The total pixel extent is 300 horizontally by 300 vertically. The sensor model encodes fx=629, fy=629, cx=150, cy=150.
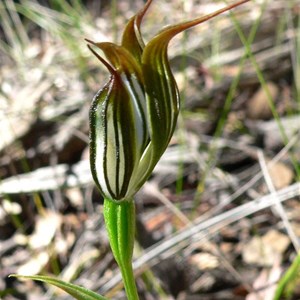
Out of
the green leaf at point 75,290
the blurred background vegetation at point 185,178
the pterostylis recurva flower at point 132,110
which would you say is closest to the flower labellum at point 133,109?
the pterostylis recurva flower at point 132,110

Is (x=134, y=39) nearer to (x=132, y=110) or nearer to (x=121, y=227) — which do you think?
(x=132, y=110)

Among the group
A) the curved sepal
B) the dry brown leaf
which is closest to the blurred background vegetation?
the dry brown leaf

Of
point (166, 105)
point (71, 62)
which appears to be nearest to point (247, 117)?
point (71, 62)

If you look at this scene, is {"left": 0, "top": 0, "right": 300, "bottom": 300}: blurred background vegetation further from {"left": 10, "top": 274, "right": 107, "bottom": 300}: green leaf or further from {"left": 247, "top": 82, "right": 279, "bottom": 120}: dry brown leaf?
{"left": 10, "top": 274, "right": 107, "bottom": 300}: green leaf

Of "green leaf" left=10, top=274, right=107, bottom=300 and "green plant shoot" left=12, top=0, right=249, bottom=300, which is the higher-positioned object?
"green plant shoot" left=12, top=0, right=249, bottom=300

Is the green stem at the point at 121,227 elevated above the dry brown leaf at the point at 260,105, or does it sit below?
below

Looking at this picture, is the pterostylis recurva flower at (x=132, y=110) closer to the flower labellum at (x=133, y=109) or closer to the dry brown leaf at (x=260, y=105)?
the flower labellum at (x=133, y=109)

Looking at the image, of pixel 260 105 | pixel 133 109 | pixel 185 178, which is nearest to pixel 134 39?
pixel 133 109
